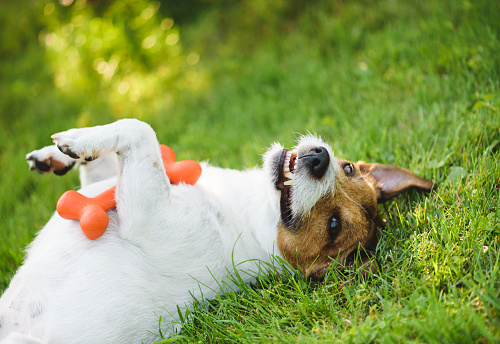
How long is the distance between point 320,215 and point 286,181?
394mm

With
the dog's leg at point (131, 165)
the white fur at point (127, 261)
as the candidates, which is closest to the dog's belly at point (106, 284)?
the white fur at point (127, 261)

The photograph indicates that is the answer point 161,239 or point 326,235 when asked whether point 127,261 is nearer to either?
point 161,239

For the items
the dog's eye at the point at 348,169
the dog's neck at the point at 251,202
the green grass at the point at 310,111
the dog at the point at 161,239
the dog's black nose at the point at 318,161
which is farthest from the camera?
the dog's eye at the point at 348,169

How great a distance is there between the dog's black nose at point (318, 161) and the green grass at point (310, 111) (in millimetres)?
758

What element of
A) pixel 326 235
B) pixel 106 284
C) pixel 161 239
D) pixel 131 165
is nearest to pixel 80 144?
pixel 131 165

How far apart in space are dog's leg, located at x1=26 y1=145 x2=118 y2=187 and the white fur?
0.67 metres

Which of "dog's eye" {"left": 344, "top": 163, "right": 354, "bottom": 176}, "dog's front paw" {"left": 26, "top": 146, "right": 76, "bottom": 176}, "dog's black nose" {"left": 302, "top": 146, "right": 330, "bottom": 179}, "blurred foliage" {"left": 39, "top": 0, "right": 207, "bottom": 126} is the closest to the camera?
"dog's black nose" {"left": 302, "top": 146, "right": 330, "bottom": 179}

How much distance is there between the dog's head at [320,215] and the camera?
3014mm

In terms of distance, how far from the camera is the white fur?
8.64ft

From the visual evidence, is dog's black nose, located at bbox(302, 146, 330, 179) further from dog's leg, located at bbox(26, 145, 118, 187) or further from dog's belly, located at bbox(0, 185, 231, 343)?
dog's leg, located at bbox(26, 145, 118, 187)

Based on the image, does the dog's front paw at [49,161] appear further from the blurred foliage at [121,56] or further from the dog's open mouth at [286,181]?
the blurred foliage at [121,56]

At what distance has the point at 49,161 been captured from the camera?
3.47 metres

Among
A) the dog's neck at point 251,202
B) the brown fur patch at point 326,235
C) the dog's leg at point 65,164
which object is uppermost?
the dog's leg at point 65,164

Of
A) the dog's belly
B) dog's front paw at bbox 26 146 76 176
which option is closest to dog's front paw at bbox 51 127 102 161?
the dog's belly
